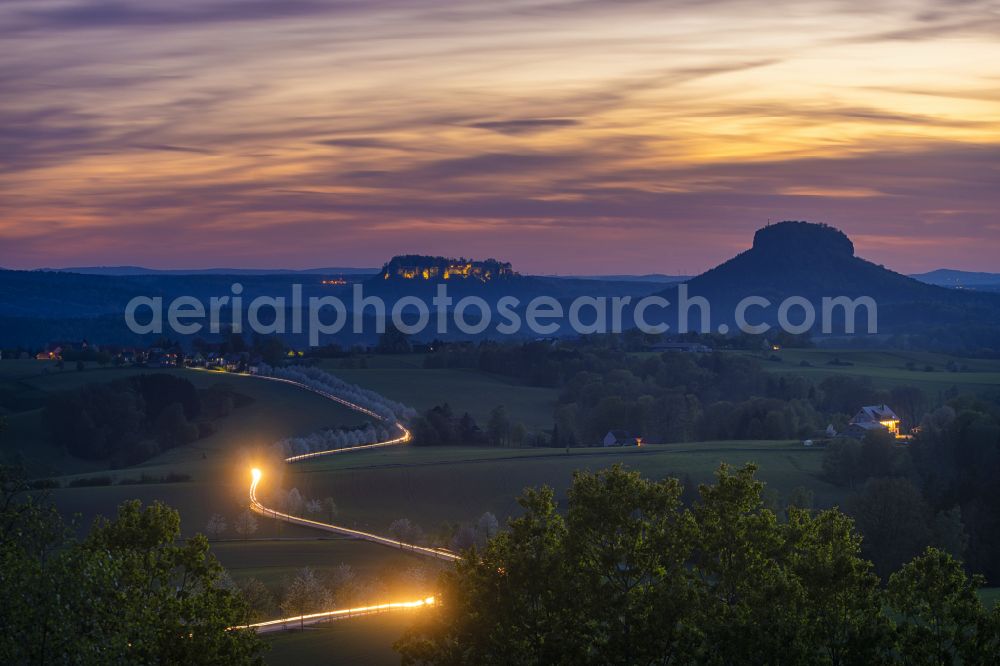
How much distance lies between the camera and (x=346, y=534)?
6272cm

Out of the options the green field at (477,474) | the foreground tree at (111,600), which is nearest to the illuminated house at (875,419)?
the green field at (477,474)

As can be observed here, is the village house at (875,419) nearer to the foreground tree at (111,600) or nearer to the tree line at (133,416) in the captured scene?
the tree line at (133,416)

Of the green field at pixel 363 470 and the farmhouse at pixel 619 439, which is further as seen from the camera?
the farmhouse at pixel 619 439

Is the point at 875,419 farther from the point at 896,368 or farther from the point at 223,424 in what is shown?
the point at 223,424

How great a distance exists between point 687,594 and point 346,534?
40.7 metres

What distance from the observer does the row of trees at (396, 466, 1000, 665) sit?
22.7 metres

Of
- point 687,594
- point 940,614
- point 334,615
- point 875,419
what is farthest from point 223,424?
point 940,614

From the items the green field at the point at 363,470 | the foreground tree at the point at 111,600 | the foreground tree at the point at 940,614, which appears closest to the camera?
the foreground tree at the point at 111,600

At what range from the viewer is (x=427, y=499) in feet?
242

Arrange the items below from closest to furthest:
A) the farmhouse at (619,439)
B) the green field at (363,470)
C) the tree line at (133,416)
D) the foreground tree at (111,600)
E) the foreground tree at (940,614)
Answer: the foreground tree at (111,600) → the foreground tree at (940,614) → the green field at (363,470) → the farmhouse at (619,439) → the tree line at (133,416)

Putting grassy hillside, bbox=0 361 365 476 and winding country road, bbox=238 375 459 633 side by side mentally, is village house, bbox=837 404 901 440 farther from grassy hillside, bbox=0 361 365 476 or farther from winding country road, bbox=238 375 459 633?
grassy hillside, bbox=0 361 365 476

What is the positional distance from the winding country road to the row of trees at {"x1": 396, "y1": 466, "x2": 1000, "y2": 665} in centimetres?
565

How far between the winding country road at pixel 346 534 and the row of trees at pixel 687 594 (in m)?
5.65

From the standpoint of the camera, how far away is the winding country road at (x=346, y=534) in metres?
41.8
